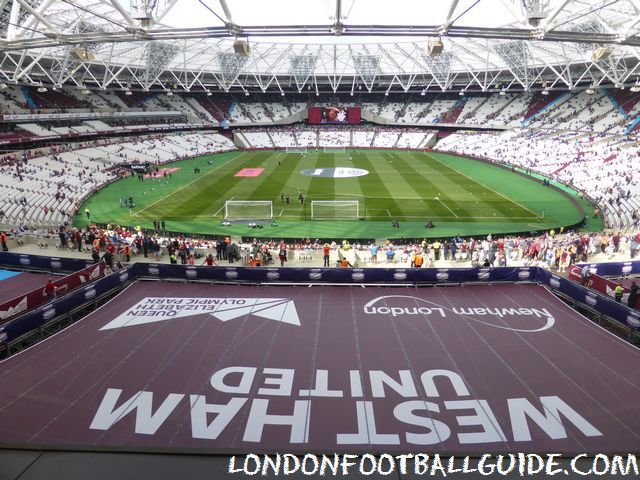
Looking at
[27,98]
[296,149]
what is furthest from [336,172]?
[27,98]

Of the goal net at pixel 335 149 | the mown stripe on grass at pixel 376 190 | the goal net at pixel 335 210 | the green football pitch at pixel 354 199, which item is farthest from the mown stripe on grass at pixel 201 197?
the goal net at pixel 335 149

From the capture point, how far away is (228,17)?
13.8 meters

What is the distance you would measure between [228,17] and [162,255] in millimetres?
13985

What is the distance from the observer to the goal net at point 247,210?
34.2 metres

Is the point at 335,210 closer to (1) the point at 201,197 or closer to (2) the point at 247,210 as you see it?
(2) the point at 247,210

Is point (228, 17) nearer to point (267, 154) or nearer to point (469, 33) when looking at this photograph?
point (469, 33)

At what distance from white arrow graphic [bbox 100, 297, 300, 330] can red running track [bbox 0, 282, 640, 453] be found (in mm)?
81

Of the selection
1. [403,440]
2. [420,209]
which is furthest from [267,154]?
[403,440]

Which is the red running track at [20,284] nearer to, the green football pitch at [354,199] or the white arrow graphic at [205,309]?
the white arrow graphic at [205,309]

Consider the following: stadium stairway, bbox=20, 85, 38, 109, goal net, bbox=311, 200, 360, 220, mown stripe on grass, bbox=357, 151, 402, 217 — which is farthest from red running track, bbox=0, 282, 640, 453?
stadium stairway, bbox=20, 85, 38, 109

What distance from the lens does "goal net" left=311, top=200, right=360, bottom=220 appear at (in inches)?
1357

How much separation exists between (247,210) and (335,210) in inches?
304

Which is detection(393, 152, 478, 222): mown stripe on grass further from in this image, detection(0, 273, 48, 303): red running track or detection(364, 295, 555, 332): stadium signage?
detection(0, 273, 48, 303): red running track

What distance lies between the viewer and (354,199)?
1596 inches
